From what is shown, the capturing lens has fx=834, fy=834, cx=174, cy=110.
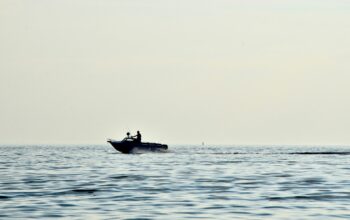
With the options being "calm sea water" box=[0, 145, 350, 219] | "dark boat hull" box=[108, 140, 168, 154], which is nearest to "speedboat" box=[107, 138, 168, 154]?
"dark boat hull" box=[108, 140, 168, 154]

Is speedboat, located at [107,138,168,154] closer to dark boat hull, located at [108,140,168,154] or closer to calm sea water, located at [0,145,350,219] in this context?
dark boat hull, located at [108,140,168,154]

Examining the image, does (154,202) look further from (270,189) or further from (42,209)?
(270,189)

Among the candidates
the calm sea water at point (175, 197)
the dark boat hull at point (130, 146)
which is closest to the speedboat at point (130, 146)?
the dark boat hull at point (130, 146)

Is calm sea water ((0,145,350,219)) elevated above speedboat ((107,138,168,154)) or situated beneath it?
situated beneath

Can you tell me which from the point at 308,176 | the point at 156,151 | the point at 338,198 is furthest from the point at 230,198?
the point at 156,151

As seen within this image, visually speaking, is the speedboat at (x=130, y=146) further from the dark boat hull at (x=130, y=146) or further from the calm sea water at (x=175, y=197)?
the calm sea water at (x=175, y=197)

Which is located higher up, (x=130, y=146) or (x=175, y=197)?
(x=130, y=146)

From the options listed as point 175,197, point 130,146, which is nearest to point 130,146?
point 130,146

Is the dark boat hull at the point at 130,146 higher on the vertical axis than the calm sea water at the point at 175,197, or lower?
higher

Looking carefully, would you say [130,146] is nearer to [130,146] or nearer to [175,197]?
[130,146]

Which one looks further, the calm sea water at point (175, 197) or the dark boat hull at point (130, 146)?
the dark boat hull at point (130, 146)

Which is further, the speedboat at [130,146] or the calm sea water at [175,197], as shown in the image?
the speedboat at [130,146]

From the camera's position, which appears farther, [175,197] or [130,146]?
[130,146]

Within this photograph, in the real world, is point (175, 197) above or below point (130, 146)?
below
